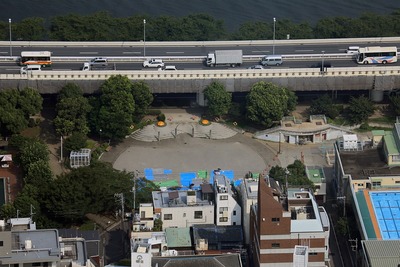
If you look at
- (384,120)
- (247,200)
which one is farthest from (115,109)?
(384,120)

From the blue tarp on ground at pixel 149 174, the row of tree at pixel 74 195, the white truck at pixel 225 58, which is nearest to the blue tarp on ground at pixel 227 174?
the blue tarp on ground at pixel 149 174

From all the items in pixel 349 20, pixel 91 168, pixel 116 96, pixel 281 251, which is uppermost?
pixel 349 20

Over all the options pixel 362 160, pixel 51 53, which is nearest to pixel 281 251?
pixel 362 160

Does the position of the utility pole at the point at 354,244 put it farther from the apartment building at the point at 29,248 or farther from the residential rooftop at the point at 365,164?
the apartment building at the point at 29,248

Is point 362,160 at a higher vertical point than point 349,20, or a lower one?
lower

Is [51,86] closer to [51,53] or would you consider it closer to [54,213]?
[51,53]

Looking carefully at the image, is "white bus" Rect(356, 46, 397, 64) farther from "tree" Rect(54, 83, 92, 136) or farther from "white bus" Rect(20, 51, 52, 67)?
"white bus" Rect(20, 51, 52, 67)
